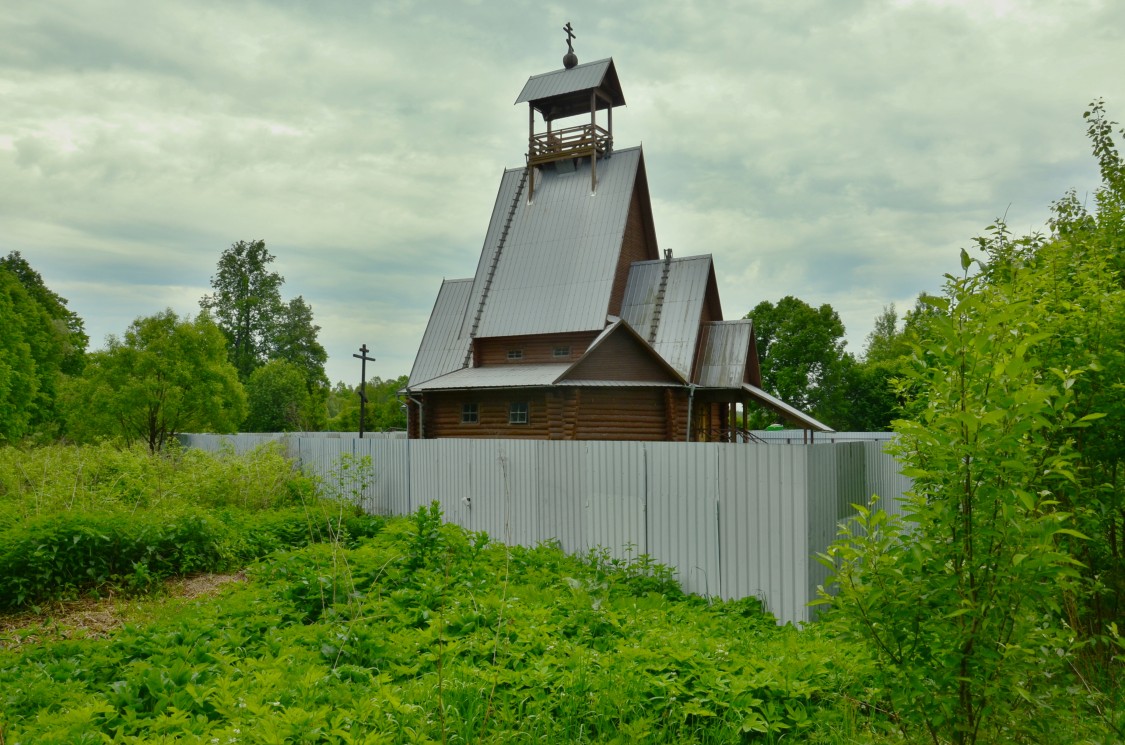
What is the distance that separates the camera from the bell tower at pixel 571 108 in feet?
80.1

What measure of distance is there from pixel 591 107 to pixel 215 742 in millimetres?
23525

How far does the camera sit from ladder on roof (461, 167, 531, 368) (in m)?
23.3

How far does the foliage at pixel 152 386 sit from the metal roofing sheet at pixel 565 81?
1397 centimetres

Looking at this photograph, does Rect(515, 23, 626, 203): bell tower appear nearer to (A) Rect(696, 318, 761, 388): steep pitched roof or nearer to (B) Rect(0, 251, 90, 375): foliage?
(A) Rect(696, 318, 761, 388): steep pitched roof

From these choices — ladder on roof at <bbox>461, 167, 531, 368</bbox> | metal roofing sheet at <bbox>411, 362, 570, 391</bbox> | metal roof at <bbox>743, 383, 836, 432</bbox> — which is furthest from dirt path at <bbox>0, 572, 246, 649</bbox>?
metal roof at <bbox>743, 383, 836, 432</bbox>

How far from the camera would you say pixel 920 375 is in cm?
372

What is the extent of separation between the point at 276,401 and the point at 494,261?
943 inches

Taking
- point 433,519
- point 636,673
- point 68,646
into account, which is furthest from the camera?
point 433,519

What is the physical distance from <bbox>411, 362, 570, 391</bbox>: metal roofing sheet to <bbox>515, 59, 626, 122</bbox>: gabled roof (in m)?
9.72

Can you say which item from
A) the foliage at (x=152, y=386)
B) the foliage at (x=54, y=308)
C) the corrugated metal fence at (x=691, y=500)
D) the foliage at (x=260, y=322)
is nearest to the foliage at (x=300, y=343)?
the foliage at (x=260, y=322)

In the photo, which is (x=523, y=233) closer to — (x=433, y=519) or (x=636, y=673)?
(x=433, y=519)

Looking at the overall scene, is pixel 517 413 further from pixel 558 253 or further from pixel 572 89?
pixel 572 89

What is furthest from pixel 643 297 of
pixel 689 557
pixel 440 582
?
pixel 440 582

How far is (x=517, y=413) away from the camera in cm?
2100
